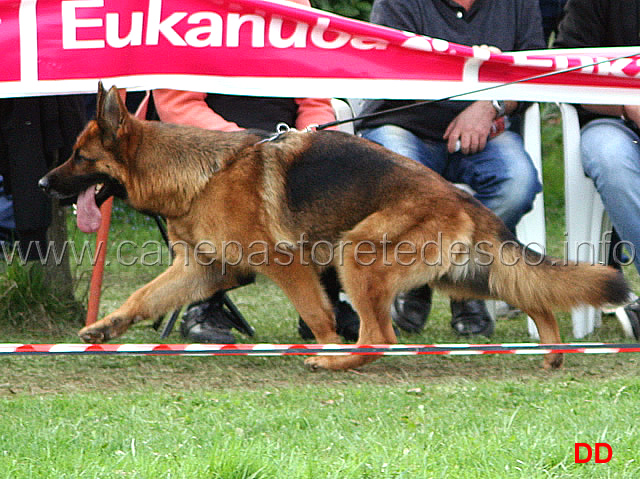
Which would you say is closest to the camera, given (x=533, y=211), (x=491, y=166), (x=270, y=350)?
(x=270, y=350)

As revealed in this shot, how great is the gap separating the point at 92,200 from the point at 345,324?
1554 mm

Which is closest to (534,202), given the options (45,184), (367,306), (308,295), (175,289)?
(367,306)

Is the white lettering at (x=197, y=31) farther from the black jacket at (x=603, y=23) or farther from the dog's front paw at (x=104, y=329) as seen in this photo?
the dog's front paw at (x=104, y=329)

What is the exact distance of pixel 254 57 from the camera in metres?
4.43

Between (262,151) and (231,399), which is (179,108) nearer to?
(262,151)

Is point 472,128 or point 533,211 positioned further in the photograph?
point 533,211

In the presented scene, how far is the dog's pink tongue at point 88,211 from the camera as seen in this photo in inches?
164

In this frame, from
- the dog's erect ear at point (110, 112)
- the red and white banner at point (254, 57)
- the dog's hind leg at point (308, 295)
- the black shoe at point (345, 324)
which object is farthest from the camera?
the black shoe at point (345, 324)

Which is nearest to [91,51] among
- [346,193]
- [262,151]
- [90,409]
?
[262,151]

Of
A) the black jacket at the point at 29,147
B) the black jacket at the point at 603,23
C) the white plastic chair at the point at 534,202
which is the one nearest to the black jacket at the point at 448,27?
the black jacket at the point at 603,23

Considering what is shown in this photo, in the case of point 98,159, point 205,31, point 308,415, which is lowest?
point 308,415

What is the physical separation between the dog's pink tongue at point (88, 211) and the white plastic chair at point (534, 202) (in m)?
1.63

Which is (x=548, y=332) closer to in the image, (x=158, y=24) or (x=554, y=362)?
(x=554, y=362)

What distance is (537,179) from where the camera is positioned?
188 inches
